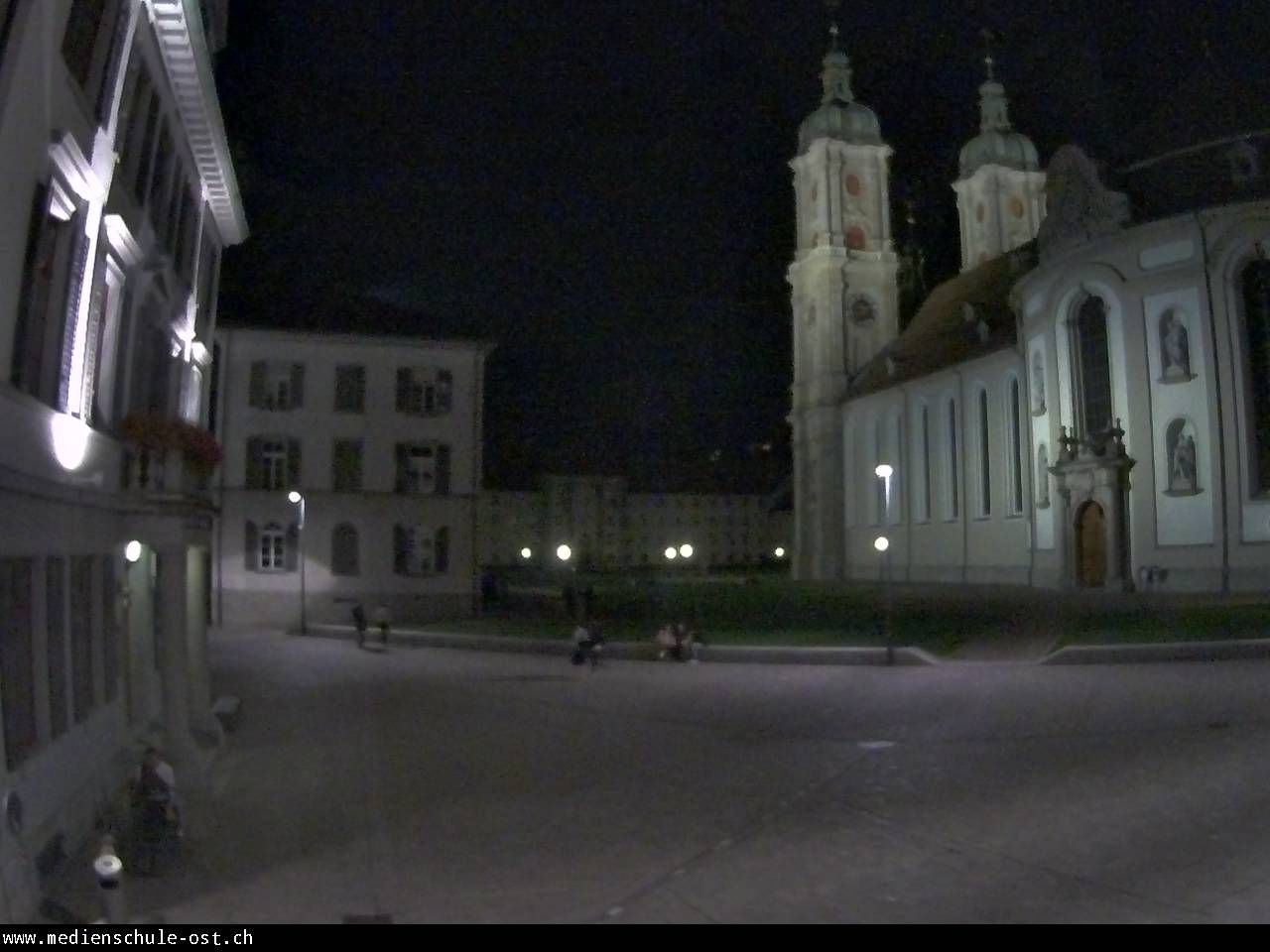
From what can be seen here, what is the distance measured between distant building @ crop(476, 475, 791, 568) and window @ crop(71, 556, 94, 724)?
111 meters

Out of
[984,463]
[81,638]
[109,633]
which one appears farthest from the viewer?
[984,463]

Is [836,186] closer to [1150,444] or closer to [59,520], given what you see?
[1150,444]

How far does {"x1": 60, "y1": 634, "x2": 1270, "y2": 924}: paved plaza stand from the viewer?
918 cm

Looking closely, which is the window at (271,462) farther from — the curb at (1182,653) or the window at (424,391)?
the curb at (1182,653)

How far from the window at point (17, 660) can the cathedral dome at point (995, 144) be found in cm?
7022

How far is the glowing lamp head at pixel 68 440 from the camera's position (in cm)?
1084

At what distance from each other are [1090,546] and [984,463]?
1102cm

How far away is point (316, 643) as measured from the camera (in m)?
34.1

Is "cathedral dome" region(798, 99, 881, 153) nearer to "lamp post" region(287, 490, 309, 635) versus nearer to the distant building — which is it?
"lamp post" region(287, 490, 309, 635)

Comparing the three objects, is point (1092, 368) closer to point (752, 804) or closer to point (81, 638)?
point (752, 804)

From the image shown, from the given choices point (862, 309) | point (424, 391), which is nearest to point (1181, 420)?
point (424, 391)

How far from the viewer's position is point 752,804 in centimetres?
1267

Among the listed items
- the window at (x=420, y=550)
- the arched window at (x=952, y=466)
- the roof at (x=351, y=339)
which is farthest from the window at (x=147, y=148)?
the arched window at (x=952, y=466)
